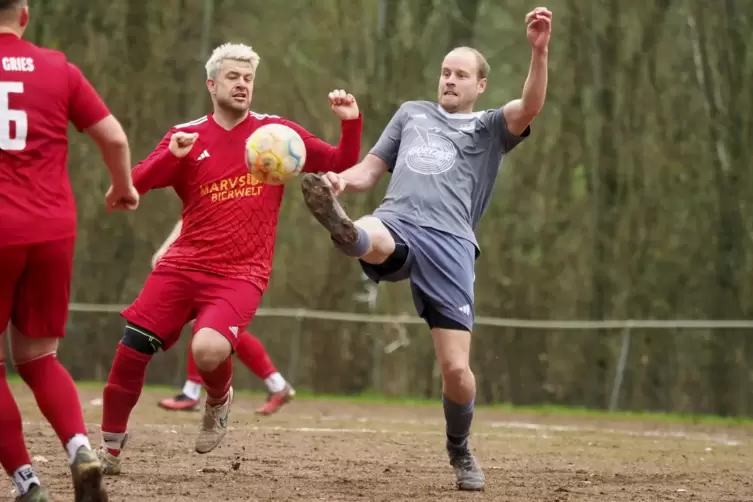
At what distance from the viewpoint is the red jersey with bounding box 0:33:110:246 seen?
4426 mm

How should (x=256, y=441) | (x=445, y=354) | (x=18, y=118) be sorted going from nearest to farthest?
1. (x=18, y=118)
2. (x=445, y=354)
3. (x=256, y=441)

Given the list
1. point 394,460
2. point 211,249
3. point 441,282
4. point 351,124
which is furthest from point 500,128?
point 394,460

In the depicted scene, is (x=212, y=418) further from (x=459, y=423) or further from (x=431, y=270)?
(x=431, y=270)

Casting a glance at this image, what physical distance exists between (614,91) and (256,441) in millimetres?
7945

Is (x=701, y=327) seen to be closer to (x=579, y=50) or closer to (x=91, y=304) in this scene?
(x=579, y=50)

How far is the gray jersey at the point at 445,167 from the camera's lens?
6.02 meters

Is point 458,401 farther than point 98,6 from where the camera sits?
No

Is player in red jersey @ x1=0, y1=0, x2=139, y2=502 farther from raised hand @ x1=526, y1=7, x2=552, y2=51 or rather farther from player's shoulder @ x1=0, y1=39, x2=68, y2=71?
raised hand @ x1=526, y1=7, x2=552, y2=51

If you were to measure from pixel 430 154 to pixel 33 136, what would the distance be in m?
2.25

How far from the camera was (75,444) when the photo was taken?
4602mm

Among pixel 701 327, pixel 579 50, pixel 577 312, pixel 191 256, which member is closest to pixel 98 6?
pixel 579 50

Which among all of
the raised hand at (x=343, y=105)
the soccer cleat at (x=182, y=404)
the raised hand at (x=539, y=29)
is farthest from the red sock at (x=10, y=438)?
the soccer cleat at (x=182, y=404)

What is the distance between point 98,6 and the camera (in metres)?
15.5

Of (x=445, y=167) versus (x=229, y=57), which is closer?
(x=445, y=167)
